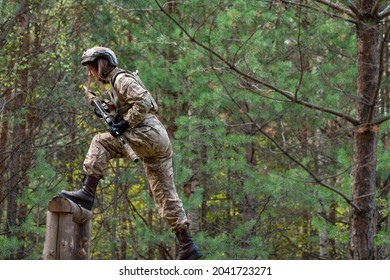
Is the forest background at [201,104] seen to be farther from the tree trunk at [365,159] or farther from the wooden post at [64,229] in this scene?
the wooden post at [64,229]

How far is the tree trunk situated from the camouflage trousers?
7.80 feet

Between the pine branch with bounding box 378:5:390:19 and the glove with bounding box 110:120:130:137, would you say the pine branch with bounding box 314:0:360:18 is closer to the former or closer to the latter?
the pine branch with bounding box 378:5:390:19

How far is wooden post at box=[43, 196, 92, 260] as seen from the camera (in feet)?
20.7

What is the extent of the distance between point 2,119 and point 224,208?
5.51 metres

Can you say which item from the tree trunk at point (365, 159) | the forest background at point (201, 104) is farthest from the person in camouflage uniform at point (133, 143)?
the forest background at point (201, 104)

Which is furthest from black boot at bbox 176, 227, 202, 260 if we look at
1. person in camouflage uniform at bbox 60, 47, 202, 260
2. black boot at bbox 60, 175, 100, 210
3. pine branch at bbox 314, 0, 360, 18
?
pine branch at bbox 314, 0, 360, 18

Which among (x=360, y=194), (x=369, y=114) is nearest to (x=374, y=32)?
(x=369, y=114)

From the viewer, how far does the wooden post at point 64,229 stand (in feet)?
20.7

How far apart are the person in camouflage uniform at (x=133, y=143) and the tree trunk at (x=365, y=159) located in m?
2.39

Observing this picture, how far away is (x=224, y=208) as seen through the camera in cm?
1638

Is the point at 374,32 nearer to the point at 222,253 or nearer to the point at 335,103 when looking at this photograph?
the point at 335,103

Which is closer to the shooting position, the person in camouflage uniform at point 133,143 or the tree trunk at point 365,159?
the person in camouflage uniform at point 133,143

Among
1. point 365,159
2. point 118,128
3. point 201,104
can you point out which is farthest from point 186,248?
point 201,104

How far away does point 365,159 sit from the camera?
8398 millimetres
